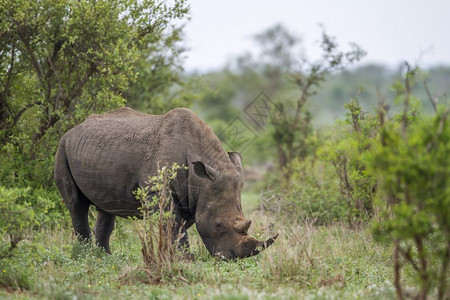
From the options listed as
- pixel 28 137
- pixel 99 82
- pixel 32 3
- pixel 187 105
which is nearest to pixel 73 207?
pixel 28 137

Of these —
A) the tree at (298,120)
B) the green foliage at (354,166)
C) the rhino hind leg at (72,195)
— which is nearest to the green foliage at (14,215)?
the rhino hind leg at (72,195)

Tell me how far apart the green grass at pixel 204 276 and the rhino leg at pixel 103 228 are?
2.68 ft

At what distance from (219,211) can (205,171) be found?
25.2 inches

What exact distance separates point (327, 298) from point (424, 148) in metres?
2.07

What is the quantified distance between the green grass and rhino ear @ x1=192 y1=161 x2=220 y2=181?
1271 mm

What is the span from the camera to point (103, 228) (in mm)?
11586

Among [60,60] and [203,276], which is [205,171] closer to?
[203,276]

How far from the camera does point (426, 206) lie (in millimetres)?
6348

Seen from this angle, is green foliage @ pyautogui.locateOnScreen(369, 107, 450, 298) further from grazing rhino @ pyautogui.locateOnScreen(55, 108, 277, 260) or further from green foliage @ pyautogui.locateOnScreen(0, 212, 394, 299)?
grazing rhino @ pyautogui.locateOnScreen(55, 108, 277, 260)

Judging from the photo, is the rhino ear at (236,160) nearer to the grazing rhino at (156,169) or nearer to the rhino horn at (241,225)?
the grazing rhino at (156,169)

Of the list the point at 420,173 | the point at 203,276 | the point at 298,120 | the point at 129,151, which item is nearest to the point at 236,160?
the point at 129,151

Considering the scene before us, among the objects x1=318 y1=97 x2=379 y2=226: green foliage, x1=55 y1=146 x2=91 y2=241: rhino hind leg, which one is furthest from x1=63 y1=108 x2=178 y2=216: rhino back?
x1=318 y1=97 x2=379 y2=226: green foliage

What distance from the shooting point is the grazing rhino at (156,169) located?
9.77 meters

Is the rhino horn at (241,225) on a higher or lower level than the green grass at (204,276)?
higher
